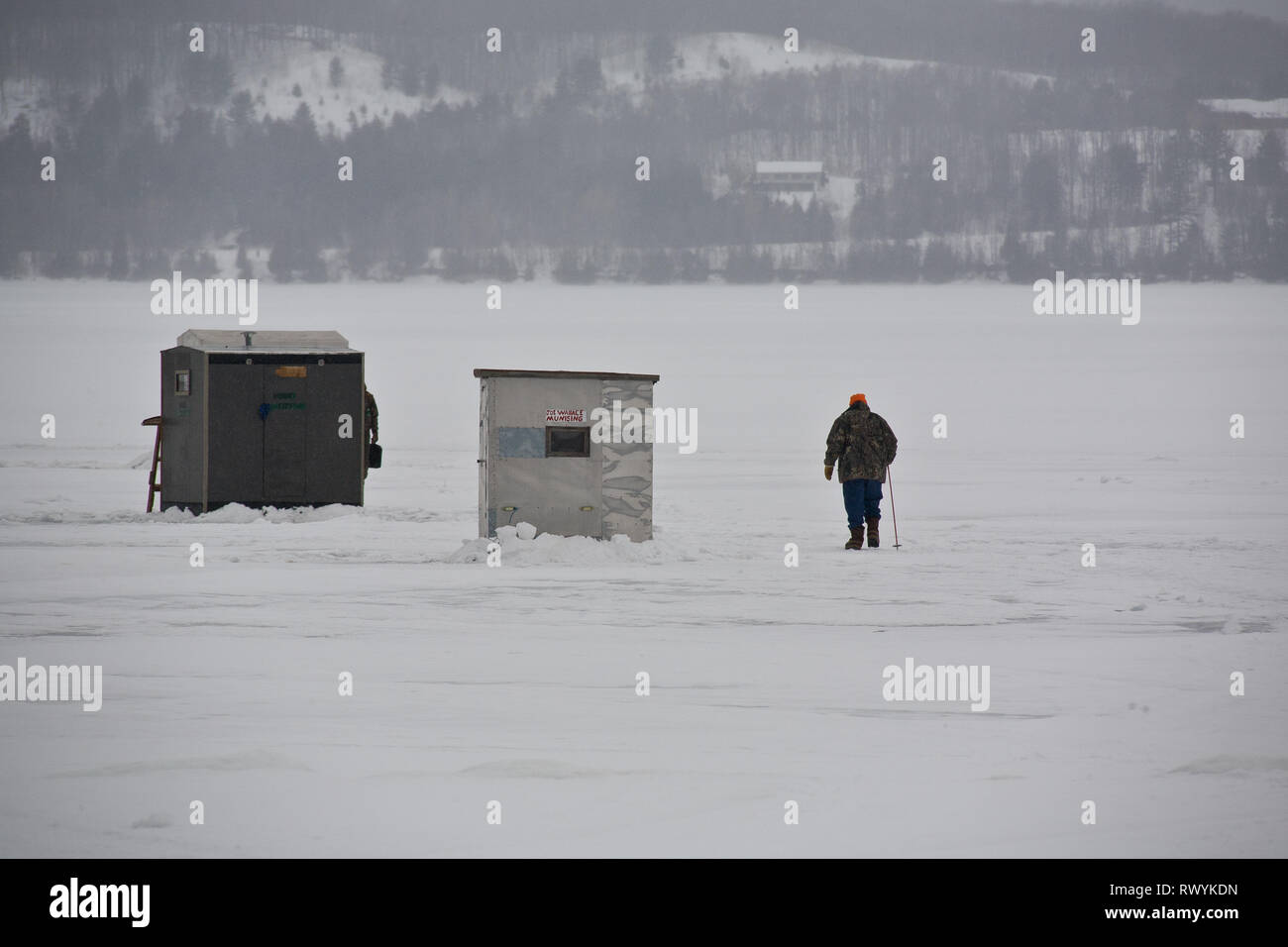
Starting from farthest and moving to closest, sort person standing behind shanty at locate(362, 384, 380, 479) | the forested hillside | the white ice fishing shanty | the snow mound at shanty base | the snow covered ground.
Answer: the forested hillside → person standing behind shanty at locate(362, 384, 380, 479) → the white ice fishing shanty → the snow mound at shanty base → the snow covered ground

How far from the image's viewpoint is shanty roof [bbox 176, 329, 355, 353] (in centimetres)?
1933

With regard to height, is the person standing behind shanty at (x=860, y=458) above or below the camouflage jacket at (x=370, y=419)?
below

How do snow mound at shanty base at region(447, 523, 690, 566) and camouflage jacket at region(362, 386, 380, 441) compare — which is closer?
snow mound at shanty base at region(447, 523, 690, 566)

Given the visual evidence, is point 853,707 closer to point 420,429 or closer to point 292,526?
point 292,526

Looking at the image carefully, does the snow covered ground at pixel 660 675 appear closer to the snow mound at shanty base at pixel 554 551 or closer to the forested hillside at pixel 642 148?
the snow mound at shanty base at pixel 554 551

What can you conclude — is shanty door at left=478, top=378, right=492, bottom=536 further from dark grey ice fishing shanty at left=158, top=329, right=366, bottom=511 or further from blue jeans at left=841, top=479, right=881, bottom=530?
dark grey ice fishing shanty at left=158, top=329, right=366, bottom=511

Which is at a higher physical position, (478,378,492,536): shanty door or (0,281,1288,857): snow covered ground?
(478,378,492,536): shanty door

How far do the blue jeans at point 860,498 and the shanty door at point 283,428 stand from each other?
6745 millimetres

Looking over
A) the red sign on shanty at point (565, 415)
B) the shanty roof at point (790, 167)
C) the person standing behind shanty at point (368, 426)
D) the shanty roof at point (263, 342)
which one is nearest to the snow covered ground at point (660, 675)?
the person standing behind shanty at point (368, 426)

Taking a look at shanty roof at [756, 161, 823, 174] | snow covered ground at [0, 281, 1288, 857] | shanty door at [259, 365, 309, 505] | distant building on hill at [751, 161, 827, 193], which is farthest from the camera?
shanty roof at [756, 161, 823, 174]

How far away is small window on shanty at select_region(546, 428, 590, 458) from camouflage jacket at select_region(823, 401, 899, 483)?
98.2 inches

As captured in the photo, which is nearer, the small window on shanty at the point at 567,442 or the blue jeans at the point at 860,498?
the small window on shanty at the point at 567,442

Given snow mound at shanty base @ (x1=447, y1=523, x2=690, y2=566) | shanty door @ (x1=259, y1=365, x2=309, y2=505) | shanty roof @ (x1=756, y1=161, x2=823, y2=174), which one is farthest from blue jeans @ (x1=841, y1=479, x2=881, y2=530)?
shanty roof @ (x1=756, y1=161, x2=823, y2=174)

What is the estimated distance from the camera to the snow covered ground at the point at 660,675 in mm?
6305
